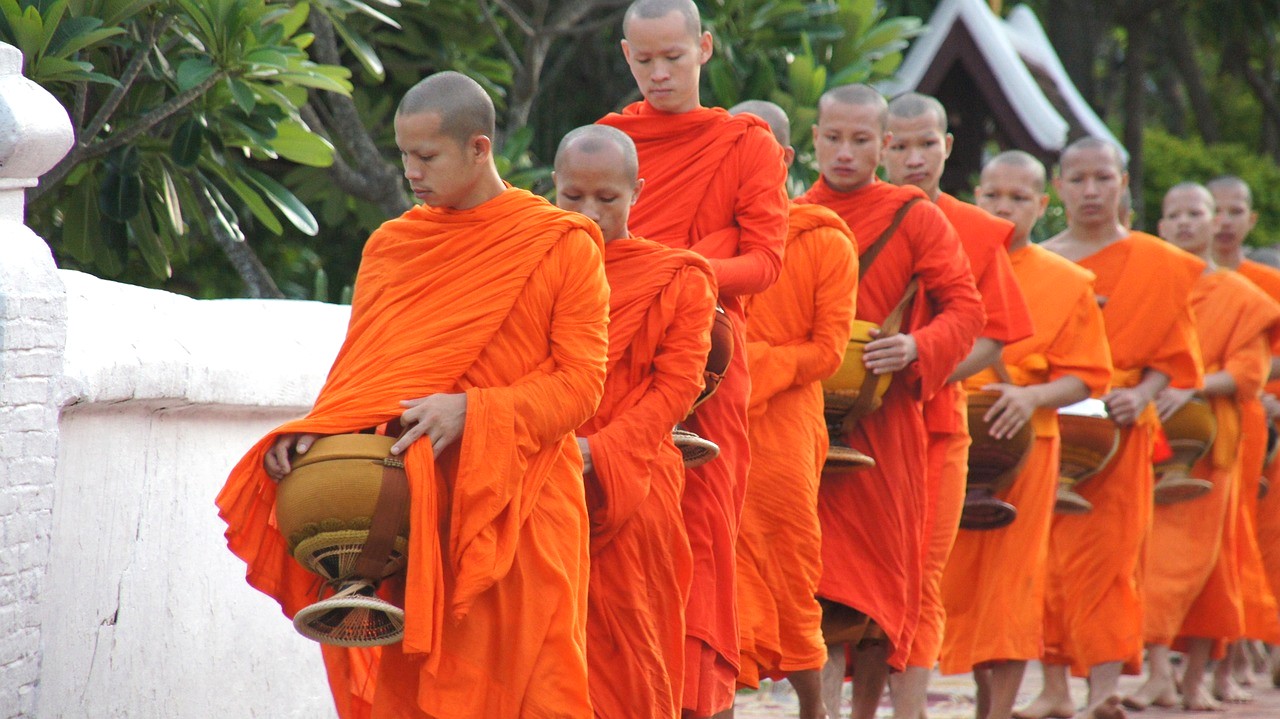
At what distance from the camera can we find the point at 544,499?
428 centimetres

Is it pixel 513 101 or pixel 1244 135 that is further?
pixel 1244 135

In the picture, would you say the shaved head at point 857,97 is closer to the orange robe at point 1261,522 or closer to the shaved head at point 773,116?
the shaved head at point 773,116

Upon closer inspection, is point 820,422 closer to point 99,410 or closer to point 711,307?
point 711,307

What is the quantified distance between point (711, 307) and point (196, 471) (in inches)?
61.9

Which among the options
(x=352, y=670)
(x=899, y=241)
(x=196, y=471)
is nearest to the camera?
(x=352, y=670)

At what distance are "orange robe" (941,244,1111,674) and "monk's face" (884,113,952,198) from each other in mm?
850

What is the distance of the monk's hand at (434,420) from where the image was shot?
4.01m

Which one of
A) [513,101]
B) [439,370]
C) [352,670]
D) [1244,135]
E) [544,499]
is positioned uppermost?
[1244,135]

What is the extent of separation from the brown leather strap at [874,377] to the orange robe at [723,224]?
774mm

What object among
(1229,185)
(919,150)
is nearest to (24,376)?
(919,150)

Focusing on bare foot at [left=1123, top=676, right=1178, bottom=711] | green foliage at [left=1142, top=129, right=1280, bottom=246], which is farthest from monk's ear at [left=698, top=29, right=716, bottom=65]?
green foliage at [left=1142, top=129, right=1280, bottom=246]

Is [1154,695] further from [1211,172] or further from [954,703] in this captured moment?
[1211,172]

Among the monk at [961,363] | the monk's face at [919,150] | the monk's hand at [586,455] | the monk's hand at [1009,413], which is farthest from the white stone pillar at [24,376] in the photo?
the monk's hand at [1009,413]

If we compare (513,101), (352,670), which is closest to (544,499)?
(352,670)
